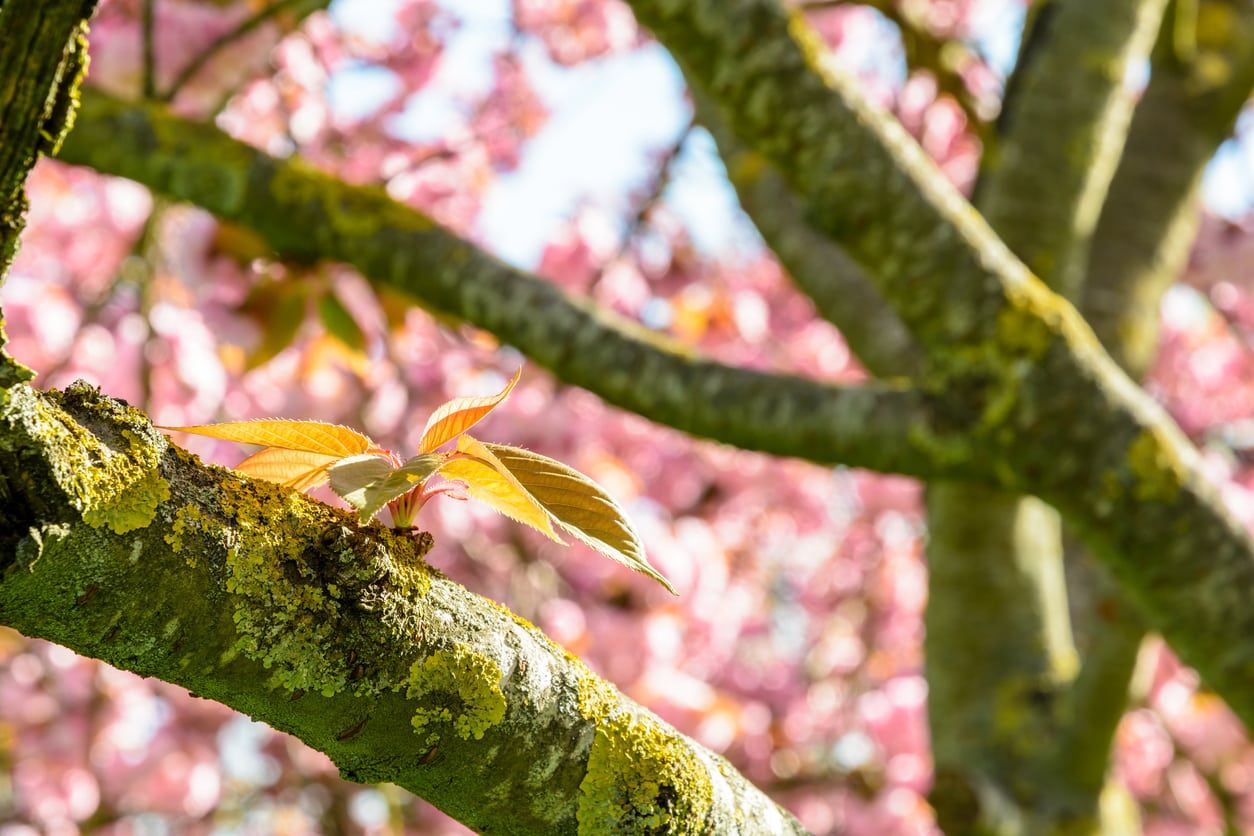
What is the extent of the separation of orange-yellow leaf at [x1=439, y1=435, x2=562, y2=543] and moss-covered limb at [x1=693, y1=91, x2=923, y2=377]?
1.59 meters

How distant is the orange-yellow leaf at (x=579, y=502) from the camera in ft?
1.63

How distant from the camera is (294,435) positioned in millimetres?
517

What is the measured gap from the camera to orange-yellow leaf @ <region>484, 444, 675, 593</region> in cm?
50

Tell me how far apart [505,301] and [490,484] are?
3.00ft

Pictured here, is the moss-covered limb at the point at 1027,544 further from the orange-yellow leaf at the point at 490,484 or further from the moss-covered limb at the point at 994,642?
the orange-yellow leaf at the point at 490,484

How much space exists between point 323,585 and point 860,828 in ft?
13.1

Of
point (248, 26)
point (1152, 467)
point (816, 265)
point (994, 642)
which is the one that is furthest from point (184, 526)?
point (994, 642)

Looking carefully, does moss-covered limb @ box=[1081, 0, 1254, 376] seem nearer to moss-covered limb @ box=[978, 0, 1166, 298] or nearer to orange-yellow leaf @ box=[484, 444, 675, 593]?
moss-covered limb @ box=[978, 0, 1166, 298]

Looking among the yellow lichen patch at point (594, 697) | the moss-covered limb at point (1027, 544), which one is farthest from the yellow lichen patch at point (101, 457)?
the moss-covered limb at point (1027, 544)

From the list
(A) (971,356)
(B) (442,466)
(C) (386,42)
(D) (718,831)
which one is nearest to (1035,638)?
(A) (971,356)

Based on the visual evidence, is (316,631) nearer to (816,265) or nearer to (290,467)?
(290,467)

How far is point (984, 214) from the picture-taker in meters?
1.98

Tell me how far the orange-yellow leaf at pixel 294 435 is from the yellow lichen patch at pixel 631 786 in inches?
7.5

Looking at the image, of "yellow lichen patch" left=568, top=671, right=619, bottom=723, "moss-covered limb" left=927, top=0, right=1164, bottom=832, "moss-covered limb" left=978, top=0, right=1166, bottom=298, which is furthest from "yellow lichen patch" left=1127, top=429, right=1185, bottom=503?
"yellow lichen patch" left=568, top=671, right=619, bottom=723
